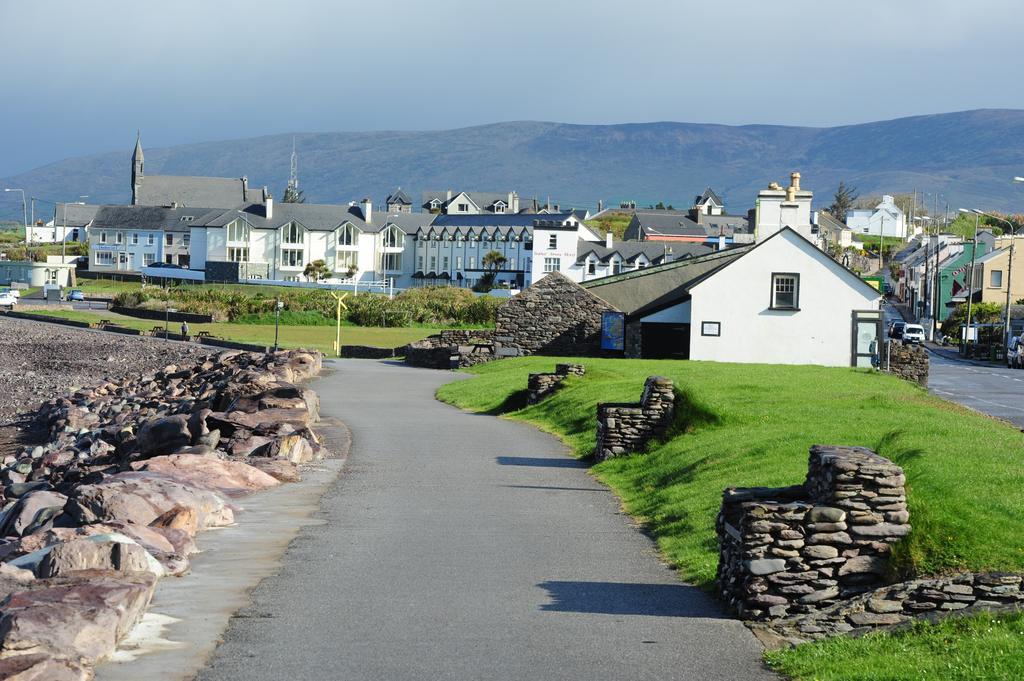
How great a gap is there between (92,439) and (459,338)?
35057 mm

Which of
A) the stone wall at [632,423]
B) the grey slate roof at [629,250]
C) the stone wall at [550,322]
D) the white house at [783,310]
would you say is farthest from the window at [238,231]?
the stone wall at [632,423]

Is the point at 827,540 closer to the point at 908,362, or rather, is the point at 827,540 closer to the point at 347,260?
the point at 908,362

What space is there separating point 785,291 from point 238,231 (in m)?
106

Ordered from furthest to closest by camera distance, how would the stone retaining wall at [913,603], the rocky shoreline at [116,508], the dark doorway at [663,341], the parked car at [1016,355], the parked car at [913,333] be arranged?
the parked car at [913,333]
the parked car at [1016,355]
the dark doorway at [663,341]
the stone retaining wall at [913,603]
the rocky shoreline at [116,508]

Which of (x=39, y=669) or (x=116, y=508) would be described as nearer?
(x=39, y=669)

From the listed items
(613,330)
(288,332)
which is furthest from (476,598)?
(288,332)

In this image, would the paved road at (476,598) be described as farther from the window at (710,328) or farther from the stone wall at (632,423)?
the window at (710,328)

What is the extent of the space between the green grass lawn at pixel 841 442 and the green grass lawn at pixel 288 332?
44.4 metres

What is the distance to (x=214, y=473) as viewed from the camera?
20453 millimetres

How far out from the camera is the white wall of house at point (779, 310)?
55.3 meters

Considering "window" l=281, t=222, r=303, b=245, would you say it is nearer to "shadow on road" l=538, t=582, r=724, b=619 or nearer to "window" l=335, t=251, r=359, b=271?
"window" l=335, t=251, r=359, b=271

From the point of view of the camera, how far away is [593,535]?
17.3 m

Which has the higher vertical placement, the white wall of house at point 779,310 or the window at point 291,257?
the window at point 291,257

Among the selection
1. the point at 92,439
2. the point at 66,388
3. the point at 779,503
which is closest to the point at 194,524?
the point at 779,503
